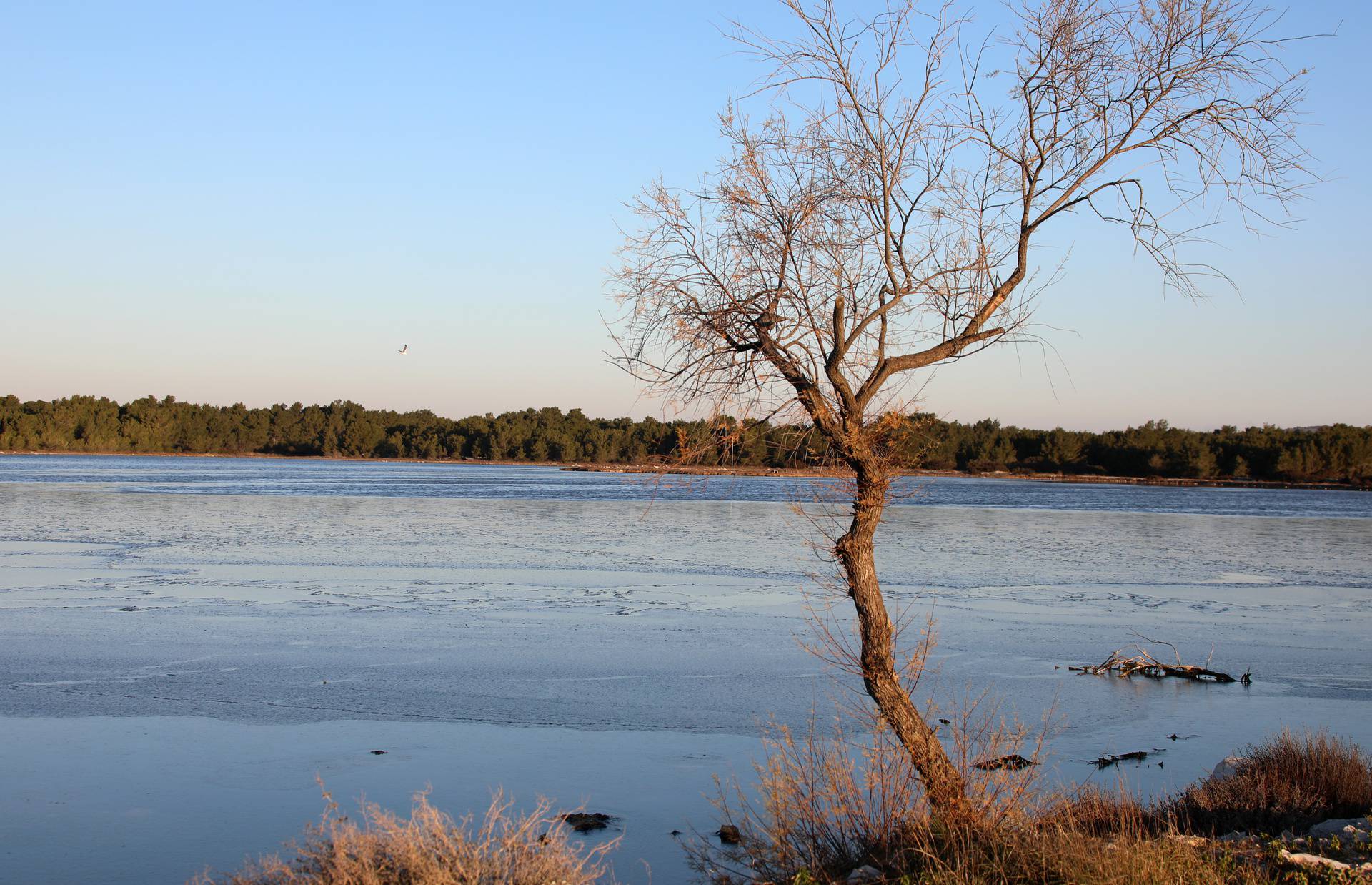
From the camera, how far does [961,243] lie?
24.0 ft

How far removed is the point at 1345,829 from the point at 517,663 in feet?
30.0

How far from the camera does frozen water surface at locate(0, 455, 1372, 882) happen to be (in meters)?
8.72

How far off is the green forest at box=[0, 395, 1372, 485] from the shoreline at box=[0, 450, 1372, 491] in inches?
32.2

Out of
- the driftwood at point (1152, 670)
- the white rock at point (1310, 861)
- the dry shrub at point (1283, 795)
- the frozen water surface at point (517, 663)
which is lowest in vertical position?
the frozen water surface at point (517, 663)

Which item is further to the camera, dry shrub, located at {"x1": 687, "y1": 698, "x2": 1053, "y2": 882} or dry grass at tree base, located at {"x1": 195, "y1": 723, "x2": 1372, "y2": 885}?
dry shrub, located at {"x1": 687, "y1": 698, "x2": 1053, "y2": 882}

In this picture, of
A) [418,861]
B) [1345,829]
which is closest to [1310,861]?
[1345,829]

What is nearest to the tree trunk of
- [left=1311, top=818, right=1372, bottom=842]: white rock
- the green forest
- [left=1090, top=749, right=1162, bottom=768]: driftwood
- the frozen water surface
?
the frozen water surface

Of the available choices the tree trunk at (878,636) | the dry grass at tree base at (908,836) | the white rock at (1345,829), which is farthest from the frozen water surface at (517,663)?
the white rock at (1345,829)

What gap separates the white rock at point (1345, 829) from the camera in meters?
6.63

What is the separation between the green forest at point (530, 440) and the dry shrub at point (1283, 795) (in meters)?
74.2

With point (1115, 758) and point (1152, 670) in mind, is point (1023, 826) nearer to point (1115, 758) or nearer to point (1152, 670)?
point (1115, 758)

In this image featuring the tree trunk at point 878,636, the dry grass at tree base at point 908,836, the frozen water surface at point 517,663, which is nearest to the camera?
the dry grass at tree base at point 908,836

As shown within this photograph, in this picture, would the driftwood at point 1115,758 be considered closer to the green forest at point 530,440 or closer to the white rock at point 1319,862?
the white rock at point 1319,862

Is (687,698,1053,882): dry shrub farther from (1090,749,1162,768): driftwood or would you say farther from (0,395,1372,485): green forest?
(0,395,1372,485): green forest
